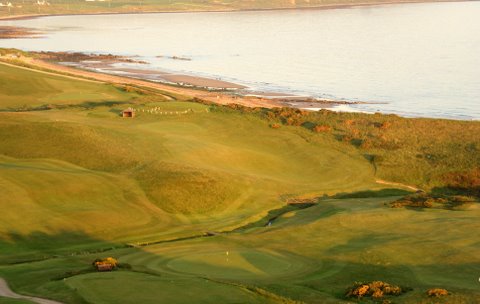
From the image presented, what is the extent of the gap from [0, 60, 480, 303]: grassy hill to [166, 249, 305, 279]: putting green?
3.3 inches

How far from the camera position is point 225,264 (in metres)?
30.9

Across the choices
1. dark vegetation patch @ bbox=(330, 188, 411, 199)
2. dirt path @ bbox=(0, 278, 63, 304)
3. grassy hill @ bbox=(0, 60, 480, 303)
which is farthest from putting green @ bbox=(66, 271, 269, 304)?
dark vegetation patch @ bbox=(330, 188, 411, 199)

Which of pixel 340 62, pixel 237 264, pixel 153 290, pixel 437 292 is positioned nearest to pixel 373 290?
pixel 437 292

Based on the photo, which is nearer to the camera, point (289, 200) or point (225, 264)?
point (225, 264)

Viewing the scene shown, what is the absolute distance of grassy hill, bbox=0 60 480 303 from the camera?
2833 centimetres

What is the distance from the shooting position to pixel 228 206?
4400 cm

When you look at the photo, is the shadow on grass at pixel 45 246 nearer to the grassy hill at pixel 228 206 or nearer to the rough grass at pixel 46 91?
the grassy hill at pixel 228 206

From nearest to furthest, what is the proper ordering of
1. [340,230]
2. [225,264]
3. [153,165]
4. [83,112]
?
[225,264] → [340,230] → [153,165] → [83,112]

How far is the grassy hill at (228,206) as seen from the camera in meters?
28.3

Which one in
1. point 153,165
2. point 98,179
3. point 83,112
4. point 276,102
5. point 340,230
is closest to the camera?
point 340,230

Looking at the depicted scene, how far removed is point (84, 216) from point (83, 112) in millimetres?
32932

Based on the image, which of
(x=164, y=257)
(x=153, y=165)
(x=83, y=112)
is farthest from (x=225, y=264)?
(x=83, y=112)

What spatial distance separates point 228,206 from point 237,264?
1315 cm

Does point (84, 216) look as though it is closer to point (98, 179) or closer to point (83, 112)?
point (98, 179)
